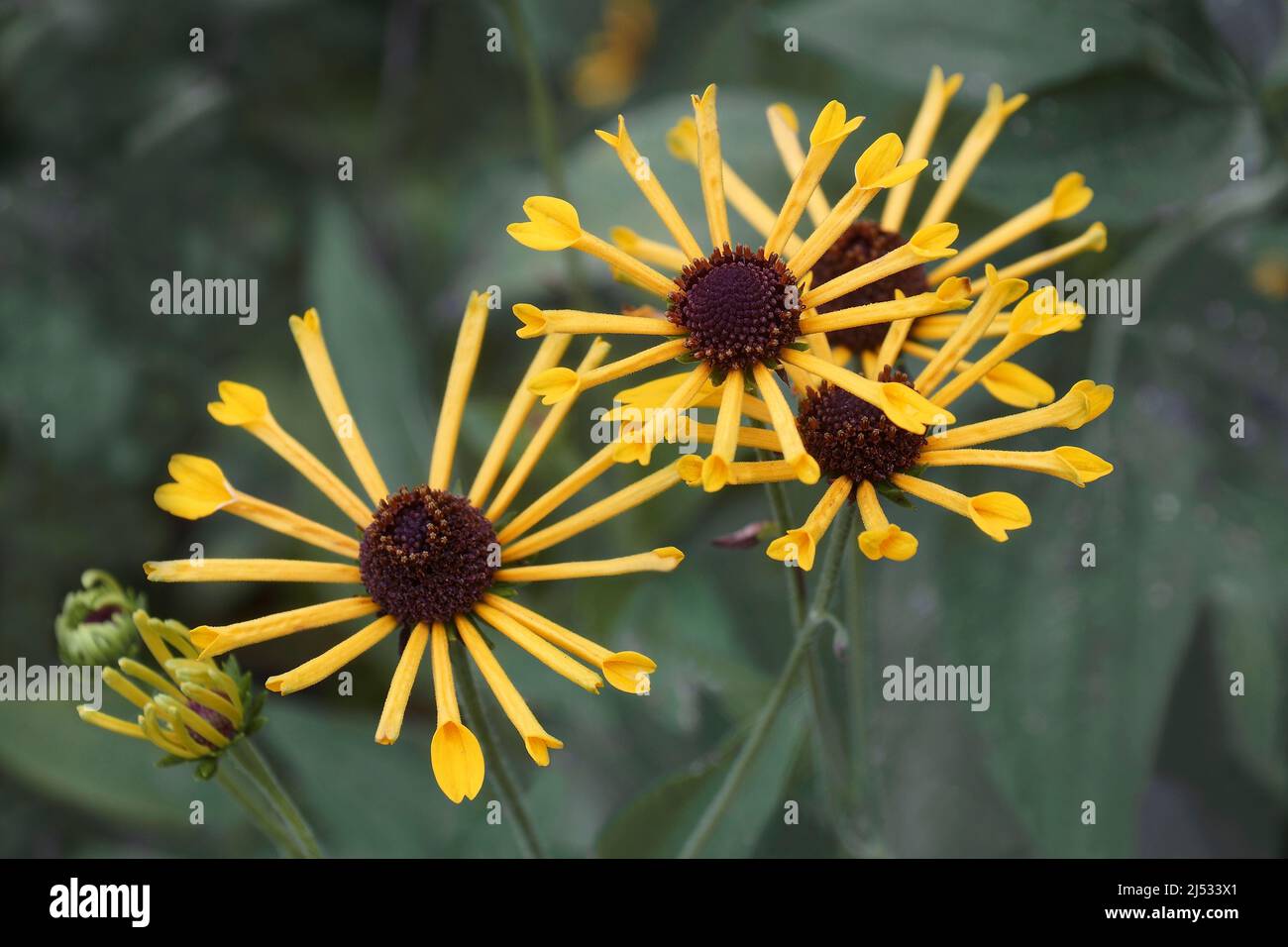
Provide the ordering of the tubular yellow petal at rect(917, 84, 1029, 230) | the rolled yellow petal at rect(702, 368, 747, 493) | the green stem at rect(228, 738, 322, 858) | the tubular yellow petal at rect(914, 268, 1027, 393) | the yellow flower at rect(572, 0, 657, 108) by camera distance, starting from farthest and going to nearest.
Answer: the yellow flower at rect(572, 0, 657, 108) < the tubular yellow petal at rect(917, 84, 1029, 230) < the green stem at rect(228, 738, 322, 858) < the tubular yellow petal at rect(914, 268, 1027, 393) < the rolled yellow petal at rect(702, 368, 747, 493)

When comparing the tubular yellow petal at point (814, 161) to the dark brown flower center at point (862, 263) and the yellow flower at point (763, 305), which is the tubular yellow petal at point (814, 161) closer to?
the yellow flower at point (763, 305)

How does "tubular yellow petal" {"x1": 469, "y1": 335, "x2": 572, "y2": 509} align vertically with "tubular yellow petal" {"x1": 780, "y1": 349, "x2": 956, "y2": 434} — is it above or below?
above

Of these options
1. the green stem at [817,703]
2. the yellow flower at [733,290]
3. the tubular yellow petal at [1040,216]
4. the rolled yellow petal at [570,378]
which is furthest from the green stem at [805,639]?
the tubular yellow petal at [1040,216]

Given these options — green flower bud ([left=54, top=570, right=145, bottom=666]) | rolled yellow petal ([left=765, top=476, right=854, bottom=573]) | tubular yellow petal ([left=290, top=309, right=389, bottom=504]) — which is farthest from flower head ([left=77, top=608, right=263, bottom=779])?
rolled yellow petal ([left=765, top=476, right=854, bottom=573])

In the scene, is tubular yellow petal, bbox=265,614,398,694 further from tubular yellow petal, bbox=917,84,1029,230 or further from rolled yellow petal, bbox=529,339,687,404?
tubular yellow petal, bbox=917,84,1029,230

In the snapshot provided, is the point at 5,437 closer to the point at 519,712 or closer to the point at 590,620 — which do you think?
the point at 590,620

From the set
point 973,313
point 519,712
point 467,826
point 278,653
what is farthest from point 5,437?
point 973,313

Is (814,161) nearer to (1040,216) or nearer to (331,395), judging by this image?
(1040,216)
